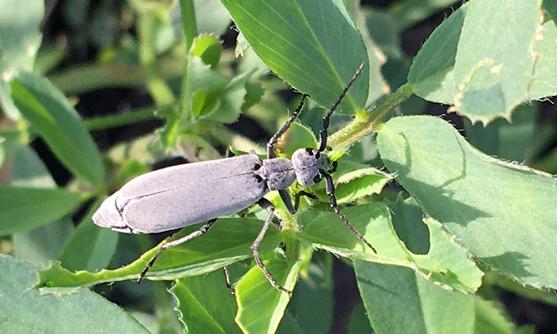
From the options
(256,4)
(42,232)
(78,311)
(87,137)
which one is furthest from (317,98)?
(42,232)

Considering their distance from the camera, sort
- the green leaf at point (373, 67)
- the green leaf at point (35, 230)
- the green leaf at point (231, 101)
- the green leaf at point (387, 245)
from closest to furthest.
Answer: the green leaf at point (387, 245), the green leaf at point (231, 101), the green leaf at point (373, 67), the green leaf at point (35, 230)

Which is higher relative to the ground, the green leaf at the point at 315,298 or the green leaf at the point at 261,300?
the green leaf at the point at 261,300

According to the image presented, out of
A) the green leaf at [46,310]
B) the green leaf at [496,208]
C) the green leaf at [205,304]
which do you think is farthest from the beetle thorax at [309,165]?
the green leaf at [46,310]

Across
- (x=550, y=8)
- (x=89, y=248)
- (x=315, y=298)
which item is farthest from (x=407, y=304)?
(x=89, y=248)

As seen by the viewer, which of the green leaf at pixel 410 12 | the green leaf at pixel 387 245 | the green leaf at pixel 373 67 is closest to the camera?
the green leaf at pixel 387 245

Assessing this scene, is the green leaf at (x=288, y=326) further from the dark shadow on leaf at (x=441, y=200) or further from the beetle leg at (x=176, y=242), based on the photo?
the dark shadow on leaf at (x=441, y=200)

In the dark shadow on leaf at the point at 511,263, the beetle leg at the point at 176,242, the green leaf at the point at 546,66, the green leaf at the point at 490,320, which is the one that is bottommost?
the green leaf at the point at 490,320

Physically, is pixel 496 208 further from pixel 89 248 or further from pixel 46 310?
pixel 89 248
